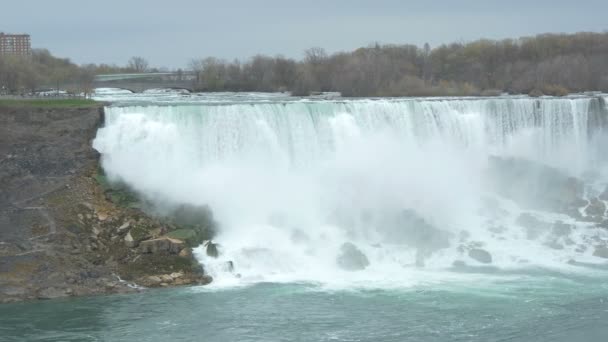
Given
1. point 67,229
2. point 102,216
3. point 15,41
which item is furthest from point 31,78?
point 15,41

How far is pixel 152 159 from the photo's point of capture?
26.0 m

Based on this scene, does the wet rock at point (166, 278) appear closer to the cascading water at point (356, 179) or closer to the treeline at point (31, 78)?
the cascading water at point (356, 179)

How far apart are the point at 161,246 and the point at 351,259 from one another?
198 inches

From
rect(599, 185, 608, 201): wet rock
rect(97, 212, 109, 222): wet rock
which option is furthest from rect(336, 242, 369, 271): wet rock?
rect(599, 185, 608, 201): wet rock

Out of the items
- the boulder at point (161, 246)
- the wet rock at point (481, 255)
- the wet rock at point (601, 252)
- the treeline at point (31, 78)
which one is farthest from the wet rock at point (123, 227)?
the treeline at point (31, 78)

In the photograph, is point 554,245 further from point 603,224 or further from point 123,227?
point 123,227

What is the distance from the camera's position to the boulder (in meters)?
21.8

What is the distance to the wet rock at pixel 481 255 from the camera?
23.4 metres

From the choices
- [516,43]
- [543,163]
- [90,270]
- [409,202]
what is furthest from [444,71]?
[90,270]

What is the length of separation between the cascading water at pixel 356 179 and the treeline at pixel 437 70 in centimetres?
1524

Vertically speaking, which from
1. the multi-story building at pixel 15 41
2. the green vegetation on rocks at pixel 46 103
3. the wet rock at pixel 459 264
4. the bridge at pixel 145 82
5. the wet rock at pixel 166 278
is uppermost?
the multi-story building at pixel 15 41

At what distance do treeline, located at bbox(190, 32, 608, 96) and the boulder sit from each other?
90.4ft

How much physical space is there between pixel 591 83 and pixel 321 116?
27.2 m

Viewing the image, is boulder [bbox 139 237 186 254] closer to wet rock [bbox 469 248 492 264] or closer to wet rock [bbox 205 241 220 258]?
wet rock [bbox 205 241 220 258]
